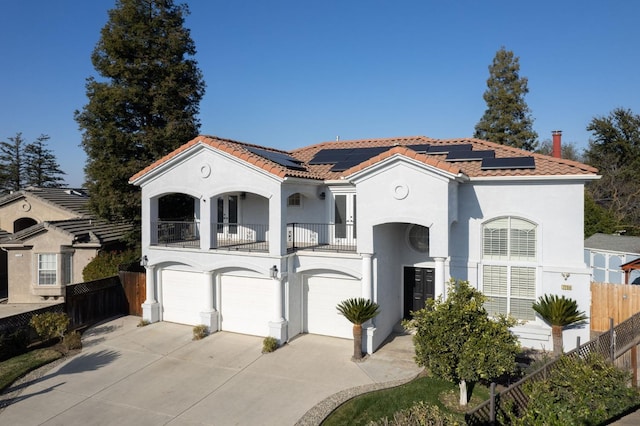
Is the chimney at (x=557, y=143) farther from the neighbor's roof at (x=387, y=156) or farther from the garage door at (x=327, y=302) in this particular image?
the garage door at (x=327, y=302)

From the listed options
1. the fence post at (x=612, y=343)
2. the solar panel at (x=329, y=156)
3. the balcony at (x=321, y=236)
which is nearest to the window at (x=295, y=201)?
the balcony at (x=321, y=236)

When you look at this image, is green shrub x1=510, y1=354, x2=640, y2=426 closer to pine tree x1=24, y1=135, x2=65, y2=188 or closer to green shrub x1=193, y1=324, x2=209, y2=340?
green shrub x1=193, y1=324, x2=209, y2=340

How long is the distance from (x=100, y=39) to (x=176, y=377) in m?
17.8

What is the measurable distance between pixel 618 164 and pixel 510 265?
3374 centimetres

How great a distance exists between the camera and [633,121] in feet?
127

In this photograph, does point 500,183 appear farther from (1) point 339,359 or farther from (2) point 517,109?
(2) point 517,109

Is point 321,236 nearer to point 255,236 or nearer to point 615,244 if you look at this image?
point 255,236

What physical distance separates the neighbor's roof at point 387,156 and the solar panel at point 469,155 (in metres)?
0.11

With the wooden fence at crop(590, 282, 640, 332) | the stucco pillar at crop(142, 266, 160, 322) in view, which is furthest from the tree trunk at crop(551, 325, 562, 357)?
the stucco pillar at crop(142, 266, 160, 322)

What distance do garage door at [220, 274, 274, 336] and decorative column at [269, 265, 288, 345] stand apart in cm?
74

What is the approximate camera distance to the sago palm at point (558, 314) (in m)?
13.0

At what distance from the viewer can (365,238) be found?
14.1 m

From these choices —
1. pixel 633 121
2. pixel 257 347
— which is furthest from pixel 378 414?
pixel 633 121

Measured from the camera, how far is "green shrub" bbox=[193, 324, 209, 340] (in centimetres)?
1565
